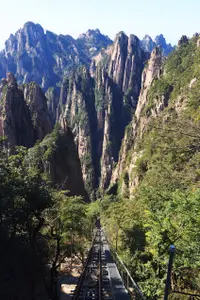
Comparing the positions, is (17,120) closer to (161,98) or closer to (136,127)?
(161,98)

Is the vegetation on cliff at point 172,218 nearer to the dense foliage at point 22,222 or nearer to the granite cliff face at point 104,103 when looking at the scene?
the dense foliage at point 22,222

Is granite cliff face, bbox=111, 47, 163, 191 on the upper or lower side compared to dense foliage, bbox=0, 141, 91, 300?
upper

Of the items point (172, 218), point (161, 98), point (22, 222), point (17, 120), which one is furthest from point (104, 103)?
point (172, 218)

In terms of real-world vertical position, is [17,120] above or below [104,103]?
below

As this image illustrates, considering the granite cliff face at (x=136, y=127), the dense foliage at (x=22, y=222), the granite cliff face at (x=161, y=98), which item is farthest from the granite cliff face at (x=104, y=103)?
the dense foliage at (x=22, y=222)

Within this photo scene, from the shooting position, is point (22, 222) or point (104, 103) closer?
point (22, 222)

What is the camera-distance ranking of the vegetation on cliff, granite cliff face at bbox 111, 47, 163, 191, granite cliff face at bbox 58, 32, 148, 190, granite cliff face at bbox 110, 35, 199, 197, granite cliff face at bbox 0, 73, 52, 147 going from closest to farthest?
the vegetation on cliff, granite cliff face at bbox 0, 73, 52, 147, granite cliff face at bbox 110, 35, 199, 197, granite cliff face at bbox 111, 47, 163, 191, granite cliff face at bbox 58, 32, 148, 190

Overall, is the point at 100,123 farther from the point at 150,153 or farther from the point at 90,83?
the point at 150,153

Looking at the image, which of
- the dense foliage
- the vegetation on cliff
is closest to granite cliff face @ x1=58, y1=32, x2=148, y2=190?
the vegetation on cliff

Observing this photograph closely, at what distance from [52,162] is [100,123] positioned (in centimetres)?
10725

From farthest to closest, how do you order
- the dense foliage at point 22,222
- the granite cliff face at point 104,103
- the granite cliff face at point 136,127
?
the granite cliff face at point 104,103, the granite cliff face at point 136,127, the dense foliage at point 22,222

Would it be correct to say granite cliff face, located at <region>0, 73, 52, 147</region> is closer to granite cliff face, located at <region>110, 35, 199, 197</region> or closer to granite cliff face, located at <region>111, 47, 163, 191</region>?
granite cliff face, located at <region>110, 35, 199, 197</region>

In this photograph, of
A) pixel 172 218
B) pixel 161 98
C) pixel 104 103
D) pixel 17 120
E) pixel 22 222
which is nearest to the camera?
pixel 172 218

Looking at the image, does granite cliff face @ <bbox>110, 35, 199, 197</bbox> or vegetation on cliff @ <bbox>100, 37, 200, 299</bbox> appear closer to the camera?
vegetation on cliff @ <bbox>100, 37, 200, 299</bbox>
